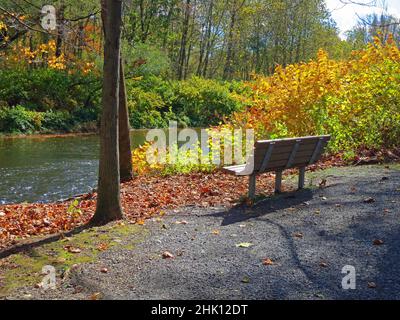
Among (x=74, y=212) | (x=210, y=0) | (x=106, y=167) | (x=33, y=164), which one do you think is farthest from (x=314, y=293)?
(x=210, y=0)

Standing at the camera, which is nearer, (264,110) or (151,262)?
(151,262)

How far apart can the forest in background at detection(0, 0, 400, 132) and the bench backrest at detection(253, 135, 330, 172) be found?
246cm

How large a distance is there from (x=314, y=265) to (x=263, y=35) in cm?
4694

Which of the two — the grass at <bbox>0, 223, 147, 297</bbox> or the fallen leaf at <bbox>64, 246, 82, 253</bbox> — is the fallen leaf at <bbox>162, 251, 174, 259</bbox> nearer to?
the grass at <bbox>0, 223, 147, 297</bbox>

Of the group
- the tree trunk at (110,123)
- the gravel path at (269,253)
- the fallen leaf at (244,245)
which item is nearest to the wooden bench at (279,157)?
the gravel path at (269,253)

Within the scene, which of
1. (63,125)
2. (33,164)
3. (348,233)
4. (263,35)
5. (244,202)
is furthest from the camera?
(263,35)

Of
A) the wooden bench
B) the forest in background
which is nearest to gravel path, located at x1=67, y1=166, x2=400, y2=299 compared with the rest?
the wooden bench

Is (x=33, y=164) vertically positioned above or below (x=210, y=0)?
below

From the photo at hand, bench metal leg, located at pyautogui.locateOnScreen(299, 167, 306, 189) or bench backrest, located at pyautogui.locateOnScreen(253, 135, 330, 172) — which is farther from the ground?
bench backrest, located at pyautogui.locateOnScreen(253, 135, 330, 172)

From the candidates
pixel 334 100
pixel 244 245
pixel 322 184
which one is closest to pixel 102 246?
pixel 244 245

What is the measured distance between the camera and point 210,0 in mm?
40750

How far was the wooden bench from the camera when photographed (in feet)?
21.4

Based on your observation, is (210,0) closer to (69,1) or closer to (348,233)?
(69,1)

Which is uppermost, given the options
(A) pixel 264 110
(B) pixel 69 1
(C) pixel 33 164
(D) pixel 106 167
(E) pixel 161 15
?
(E) pixel 161 15
